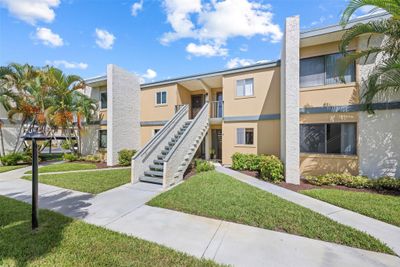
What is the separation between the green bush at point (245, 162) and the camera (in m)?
11.0

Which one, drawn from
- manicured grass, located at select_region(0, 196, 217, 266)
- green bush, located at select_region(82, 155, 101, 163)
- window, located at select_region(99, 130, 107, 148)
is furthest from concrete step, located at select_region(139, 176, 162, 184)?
window, located at select_region(99, 130, 107, 148)

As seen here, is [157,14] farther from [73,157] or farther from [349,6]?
[73,157]

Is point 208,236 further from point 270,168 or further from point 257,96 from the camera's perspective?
point 257,96

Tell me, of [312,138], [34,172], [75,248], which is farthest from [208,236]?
[312,138]

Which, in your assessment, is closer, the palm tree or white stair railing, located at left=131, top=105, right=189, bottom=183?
the palm tree

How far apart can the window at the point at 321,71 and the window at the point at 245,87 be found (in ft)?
9.23

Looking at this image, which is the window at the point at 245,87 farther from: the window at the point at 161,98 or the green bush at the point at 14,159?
the green bush at the point at 14,159

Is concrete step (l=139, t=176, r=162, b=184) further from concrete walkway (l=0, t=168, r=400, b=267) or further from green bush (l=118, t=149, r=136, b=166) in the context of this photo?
green bush (l=118, t=149, r=136, b=166)

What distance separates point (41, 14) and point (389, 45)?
15.0 meters

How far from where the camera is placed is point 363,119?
346 inches

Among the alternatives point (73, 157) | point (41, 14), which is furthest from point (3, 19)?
point (73, 157)

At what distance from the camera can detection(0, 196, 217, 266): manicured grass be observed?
3.31m

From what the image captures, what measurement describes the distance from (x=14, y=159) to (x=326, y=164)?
63.6ft

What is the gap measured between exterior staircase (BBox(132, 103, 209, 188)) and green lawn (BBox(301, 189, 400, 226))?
5357 mm
